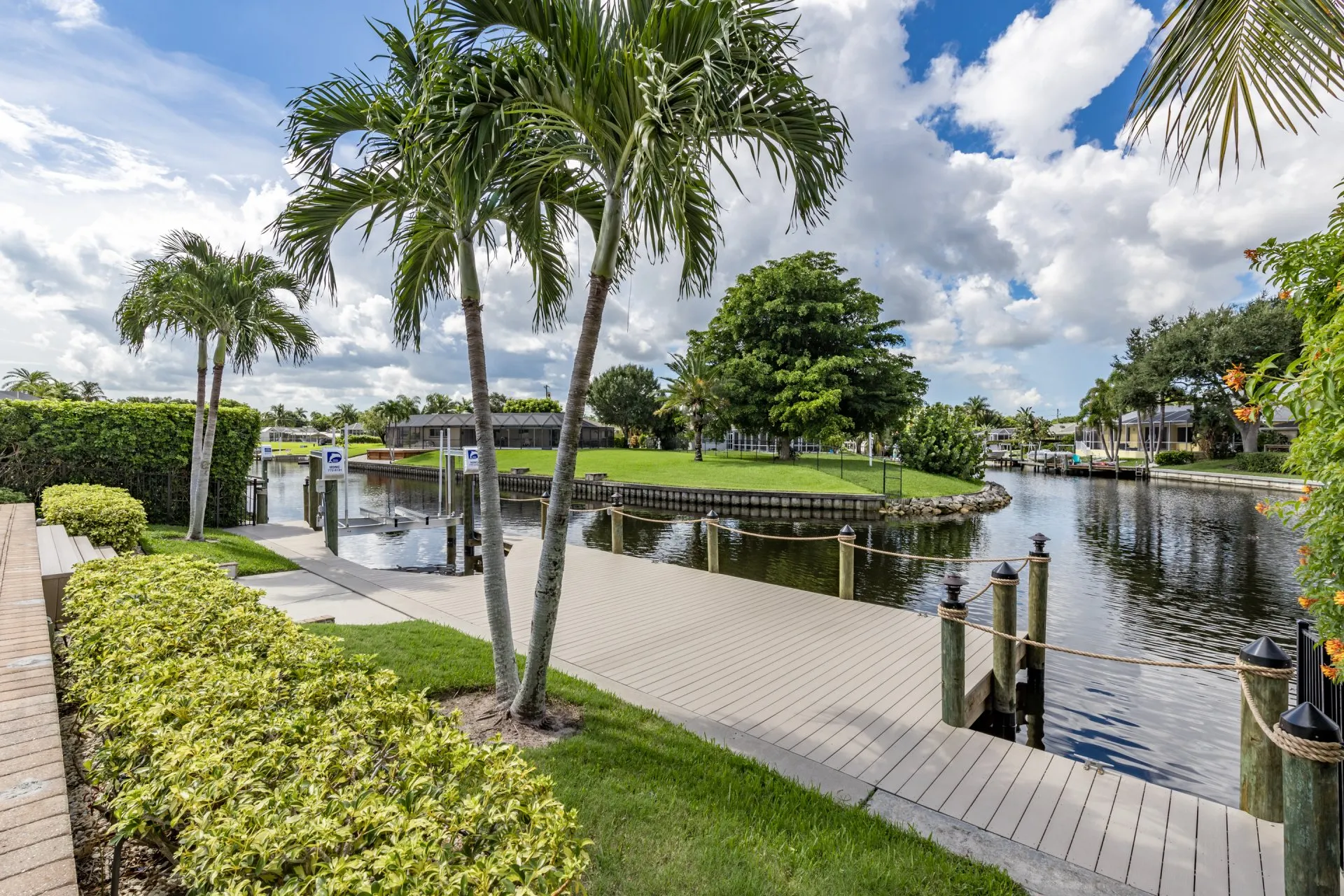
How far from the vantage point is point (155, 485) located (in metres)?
13.5

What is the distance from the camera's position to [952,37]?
10.4m

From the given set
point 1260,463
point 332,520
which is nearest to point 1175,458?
point 1260,463

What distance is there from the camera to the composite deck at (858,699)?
10.5 ft

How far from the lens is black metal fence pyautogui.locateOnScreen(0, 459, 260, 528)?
39.6 ft

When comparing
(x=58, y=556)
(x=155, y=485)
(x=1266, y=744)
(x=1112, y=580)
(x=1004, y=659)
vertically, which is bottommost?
(x=1112, y=580)

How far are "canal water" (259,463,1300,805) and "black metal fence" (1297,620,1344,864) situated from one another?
1.90m

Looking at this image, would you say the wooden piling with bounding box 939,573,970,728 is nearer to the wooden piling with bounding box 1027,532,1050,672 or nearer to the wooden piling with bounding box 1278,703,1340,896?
the wooden piling with bounding box 1278,703,1340,896

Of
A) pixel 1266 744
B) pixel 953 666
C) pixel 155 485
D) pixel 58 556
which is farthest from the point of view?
pixel 155 485

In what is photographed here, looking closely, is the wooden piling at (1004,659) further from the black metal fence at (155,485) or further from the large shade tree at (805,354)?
the large shade tree at (805,354)

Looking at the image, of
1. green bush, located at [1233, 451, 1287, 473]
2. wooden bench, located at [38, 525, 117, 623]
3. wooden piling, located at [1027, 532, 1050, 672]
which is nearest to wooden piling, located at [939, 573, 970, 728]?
wooden piling, located at [1027, 532, 1050, 672]

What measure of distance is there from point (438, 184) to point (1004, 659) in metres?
6.14

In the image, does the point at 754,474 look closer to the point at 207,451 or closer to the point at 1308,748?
the point at 207,451

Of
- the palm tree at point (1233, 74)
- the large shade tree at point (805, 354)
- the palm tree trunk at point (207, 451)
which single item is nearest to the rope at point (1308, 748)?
the palm tree at point (1233, 74)

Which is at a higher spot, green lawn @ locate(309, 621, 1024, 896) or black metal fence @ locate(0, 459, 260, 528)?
black metal fence @ locate(0, 459, 260, 528)
